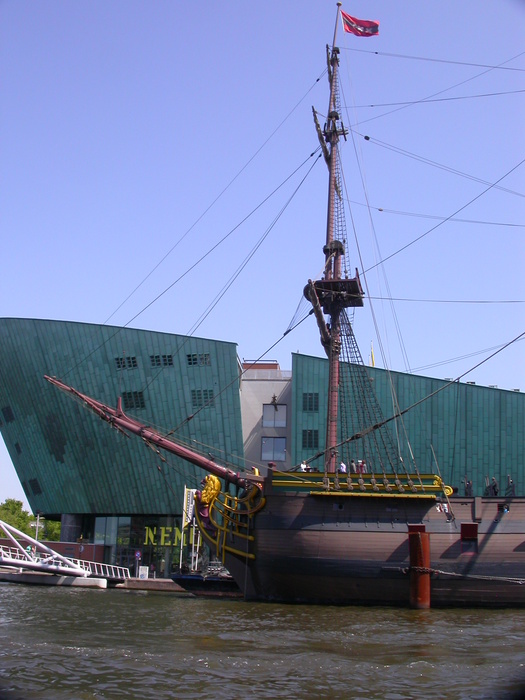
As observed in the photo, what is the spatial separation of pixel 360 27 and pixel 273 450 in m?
27.8

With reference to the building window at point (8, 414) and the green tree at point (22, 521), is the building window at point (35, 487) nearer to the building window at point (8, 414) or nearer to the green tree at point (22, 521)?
the building window at point (8, 414)

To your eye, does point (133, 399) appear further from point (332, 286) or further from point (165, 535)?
point (332, 286)

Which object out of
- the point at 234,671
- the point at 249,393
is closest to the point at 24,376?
the point at 249,393

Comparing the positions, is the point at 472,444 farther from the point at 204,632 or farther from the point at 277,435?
the point at 204,632

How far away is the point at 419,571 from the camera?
27.9m

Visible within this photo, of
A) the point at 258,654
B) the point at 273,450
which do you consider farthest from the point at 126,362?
the point at 258,654

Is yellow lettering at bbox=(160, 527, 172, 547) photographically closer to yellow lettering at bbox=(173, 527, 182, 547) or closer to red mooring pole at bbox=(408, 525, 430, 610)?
yellow lettering at bbox=(173, 527, 182, 547)

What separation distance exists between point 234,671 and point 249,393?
40346 mm

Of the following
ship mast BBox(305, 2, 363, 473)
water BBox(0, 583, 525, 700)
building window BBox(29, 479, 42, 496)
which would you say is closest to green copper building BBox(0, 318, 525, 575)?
building window BBox(29, 479, 42, 496)

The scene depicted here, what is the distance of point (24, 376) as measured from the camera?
5384cm

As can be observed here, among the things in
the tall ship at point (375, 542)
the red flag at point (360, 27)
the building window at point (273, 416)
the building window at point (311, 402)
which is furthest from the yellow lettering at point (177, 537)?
the red flag at point (360, 27)

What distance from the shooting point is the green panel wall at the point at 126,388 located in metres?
52.3

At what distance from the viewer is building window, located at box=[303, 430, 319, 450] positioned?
51594mm

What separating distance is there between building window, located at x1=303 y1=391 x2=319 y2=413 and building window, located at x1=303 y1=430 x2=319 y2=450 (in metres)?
1.45
